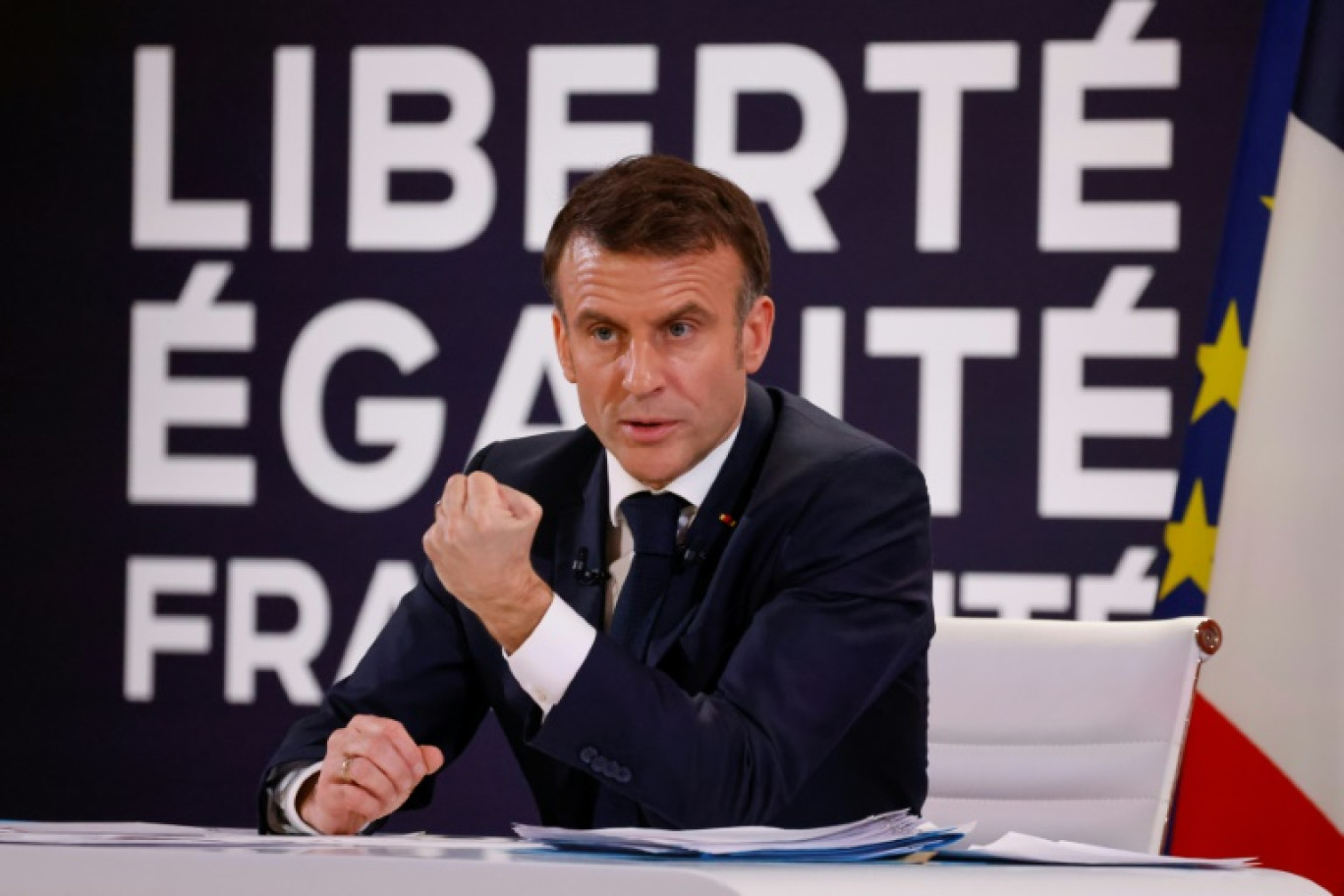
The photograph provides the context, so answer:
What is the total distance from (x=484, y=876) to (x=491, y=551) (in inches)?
23.8

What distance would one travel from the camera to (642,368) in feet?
6.23

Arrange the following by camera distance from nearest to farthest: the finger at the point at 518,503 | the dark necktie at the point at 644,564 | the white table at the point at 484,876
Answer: the white table at the point at 484,876 < the finger at the point at 518,503 < the dark necktie at the point at 644,564

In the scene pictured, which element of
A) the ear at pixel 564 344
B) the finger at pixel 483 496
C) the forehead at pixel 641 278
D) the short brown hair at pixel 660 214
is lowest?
the finger at pixel 483 496

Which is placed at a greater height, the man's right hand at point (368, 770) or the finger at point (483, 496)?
the finger at point (483, 496)

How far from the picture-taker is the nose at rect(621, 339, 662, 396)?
1.89 meters

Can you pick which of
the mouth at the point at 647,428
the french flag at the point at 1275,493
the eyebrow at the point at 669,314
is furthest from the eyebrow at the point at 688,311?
the french flag at the point at 1275,493

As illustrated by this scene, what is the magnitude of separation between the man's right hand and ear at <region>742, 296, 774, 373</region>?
636 mm

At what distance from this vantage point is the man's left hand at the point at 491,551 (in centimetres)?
150

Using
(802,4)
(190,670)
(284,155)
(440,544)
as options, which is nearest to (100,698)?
(190,670)

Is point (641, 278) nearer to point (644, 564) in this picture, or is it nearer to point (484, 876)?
point (644, 564)

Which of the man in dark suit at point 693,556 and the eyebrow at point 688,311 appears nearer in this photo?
the man in dark suit at point 693,556

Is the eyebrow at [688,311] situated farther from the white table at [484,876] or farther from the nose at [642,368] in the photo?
the white table at [484,876]

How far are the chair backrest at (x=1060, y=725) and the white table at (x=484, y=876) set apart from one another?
1.09 meters

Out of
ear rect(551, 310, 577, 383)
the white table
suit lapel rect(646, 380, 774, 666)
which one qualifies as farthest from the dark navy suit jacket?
the white table
